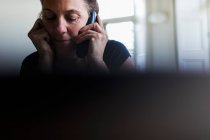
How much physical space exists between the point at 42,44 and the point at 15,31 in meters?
0.09

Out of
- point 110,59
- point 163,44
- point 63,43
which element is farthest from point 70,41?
point 163,44

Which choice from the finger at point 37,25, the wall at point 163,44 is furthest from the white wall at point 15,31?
the wall at point 163,44

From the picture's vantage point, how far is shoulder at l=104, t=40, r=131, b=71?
27.9 inches

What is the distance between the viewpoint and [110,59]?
2.38 feet

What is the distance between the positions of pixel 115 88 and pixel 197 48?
0.81ft

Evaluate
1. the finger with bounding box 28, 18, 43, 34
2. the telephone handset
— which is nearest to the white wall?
the finger with bounding box 28, 18, 43, 34

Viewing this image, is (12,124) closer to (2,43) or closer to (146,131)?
(2,43)

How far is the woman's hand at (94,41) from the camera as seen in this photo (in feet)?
2.36

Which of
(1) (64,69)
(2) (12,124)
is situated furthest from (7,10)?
(2) (12,124)

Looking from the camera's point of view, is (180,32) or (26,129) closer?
(180,32)

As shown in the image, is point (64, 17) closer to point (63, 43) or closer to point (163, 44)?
point (63, 43)

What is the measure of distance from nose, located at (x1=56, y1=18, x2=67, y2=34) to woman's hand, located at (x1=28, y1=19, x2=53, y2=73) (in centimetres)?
4

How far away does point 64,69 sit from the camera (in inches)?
28.6

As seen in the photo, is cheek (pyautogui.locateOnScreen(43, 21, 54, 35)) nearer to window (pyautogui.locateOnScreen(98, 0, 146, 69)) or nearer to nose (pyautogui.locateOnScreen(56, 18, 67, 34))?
nose (pyautogui.locateOnScreen(56, 18, 67, 34))
